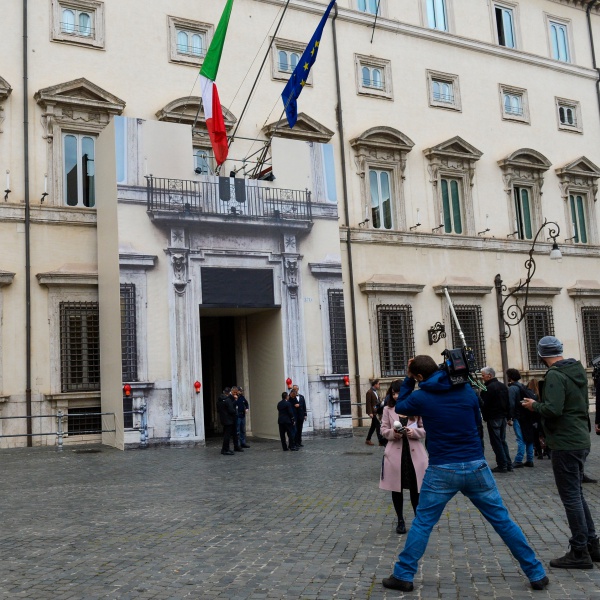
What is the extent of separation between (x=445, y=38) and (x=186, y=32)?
31.2ft

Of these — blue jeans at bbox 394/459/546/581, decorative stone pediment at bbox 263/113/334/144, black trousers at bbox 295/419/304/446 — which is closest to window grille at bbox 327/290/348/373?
black trousers at bbox 295/419/304/446

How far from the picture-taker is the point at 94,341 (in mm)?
19172

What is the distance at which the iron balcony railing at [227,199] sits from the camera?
723 inches

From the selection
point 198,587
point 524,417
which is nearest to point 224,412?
point 524,417

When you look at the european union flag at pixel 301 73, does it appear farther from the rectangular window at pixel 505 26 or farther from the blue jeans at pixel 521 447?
the rectangular window at pixel 505 26

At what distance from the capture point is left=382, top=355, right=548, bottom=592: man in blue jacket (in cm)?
585

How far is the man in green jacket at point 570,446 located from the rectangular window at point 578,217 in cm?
2315

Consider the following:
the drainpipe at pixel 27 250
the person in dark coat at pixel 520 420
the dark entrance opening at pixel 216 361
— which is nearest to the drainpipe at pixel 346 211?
the dark entrance opening at pixel 216 361

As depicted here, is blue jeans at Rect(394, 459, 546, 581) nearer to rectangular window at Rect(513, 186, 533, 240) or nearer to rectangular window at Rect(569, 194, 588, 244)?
rectangular window at Rect(513, 186, 533, 240)

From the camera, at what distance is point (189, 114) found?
21.2 m

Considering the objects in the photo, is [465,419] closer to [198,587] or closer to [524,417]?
[198,587]

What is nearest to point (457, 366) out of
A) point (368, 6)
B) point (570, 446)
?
point (570, 446)

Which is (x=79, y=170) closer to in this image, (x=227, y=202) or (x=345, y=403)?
(x=227, y=202)

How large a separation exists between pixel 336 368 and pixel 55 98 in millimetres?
9892
